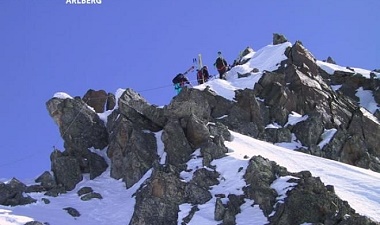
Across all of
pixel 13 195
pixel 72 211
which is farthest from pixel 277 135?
pixel 13 195

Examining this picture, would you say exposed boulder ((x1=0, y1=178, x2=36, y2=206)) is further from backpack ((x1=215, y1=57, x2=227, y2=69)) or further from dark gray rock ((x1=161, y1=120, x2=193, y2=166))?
backpack ((x1=215, y1=57, x2=227, y2=69))

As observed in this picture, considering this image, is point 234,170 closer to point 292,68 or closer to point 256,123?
point 256,123

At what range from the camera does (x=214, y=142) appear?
34875 mm

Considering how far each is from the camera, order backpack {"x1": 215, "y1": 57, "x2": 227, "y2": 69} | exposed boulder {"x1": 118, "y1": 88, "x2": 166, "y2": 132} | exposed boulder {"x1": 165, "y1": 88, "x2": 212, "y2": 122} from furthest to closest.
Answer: backpack {"x1": 215, "y1": 57, "x2": 227, "y2": 69} → exposed boulder {"x1": 118, "y1": 88, "x2": 166, "y2": 132} → exposed boulder {"x1": 165, "y1": 88, "x2": 212, "y2": 122}

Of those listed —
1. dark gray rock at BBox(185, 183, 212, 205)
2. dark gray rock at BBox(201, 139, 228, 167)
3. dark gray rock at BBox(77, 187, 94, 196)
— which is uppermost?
dark gray rock at BBox(201, 139, 228, 167)

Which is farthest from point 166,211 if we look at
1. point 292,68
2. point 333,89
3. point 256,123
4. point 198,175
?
point 333,89

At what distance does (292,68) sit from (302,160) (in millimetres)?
15198

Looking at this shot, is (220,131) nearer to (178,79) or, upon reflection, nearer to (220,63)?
(178,79)

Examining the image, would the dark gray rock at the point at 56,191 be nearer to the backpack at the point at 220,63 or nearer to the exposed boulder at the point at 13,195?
the exposed boulder at the point at 13,195

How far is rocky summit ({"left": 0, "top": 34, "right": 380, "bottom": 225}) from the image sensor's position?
28312mm

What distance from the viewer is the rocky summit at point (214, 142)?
28.3 meters

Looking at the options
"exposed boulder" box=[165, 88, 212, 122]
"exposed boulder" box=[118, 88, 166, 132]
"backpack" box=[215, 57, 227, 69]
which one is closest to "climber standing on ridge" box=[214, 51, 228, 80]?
"backpack" box=[215, 57, 227, 69]

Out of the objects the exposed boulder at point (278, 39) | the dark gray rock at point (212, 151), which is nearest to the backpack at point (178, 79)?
the dark gray rock at point (212, 151)

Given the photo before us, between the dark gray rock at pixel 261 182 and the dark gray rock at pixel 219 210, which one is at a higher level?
the dark gray rock at pixel 261 182
